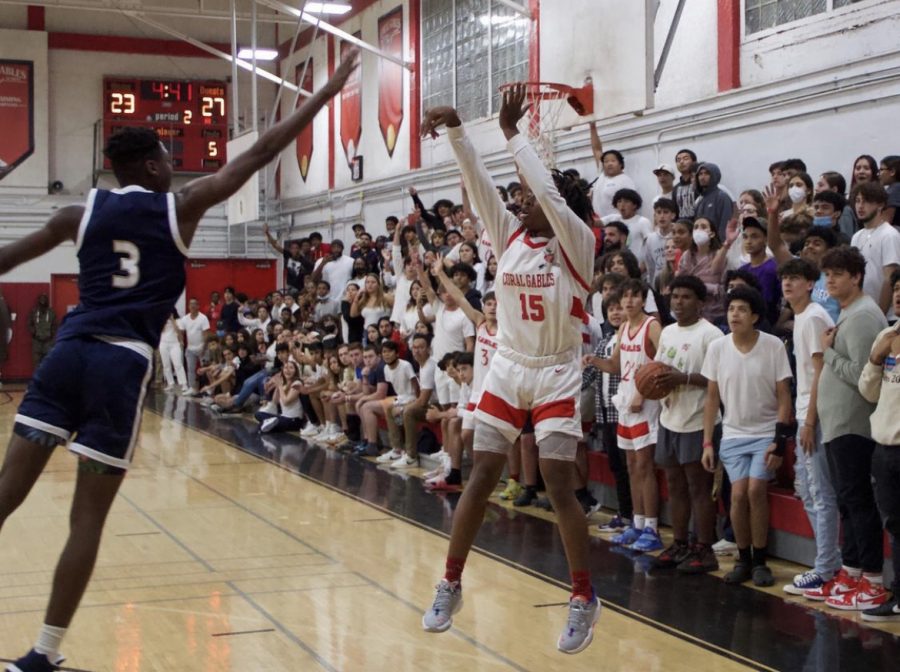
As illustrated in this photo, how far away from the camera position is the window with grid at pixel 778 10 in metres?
11.3

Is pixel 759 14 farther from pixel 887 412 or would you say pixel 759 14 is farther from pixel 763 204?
pixel 887 412

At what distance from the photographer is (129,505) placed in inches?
409

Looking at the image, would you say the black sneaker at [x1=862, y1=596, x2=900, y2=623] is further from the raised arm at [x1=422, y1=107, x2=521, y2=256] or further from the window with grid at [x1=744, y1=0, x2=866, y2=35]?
the window with grid at [x1=744, y1=0, x2=866, y2=35]

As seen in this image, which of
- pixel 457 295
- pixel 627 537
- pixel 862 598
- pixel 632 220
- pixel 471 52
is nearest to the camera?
pixel 862 598

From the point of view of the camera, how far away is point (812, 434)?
7.21 meters

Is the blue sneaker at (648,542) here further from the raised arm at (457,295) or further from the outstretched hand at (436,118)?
the outstretched hand at (436,118)

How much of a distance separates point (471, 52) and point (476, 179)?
13651mm

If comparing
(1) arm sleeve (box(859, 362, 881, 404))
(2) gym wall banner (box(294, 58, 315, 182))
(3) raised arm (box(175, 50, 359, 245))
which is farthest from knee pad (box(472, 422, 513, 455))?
(2) gym wall banner (box(294, 58, 315, 182))

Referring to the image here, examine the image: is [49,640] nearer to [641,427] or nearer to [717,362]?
[717,362]

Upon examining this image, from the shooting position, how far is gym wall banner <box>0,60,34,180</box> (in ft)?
84.6

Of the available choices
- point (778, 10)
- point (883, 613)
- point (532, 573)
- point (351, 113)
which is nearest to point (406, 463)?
point (532, 573)

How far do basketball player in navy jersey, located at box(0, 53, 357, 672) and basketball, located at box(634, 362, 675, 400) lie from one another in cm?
423

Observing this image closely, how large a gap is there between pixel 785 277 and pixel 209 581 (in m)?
4.11

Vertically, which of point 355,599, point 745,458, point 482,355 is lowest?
point 355,599
